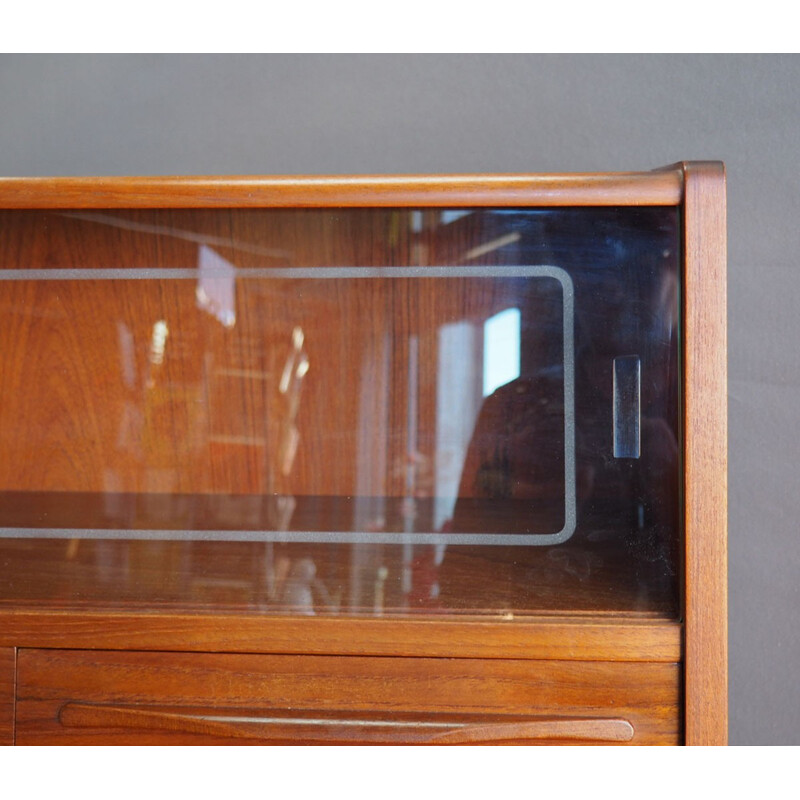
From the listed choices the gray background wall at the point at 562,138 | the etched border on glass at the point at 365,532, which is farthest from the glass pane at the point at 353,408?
the gray background wall at the point at 562,138

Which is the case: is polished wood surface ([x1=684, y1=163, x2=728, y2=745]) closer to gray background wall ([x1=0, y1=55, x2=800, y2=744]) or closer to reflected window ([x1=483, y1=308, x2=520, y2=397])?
reflected window ([x1=483, y1=308, x2=520, y2=397])

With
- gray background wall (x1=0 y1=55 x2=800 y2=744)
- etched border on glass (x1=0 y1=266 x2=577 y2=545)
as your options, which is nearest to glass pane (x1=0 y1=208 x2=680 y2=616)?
etched border on glass (x1=0 y1=266 x2=577 y2=545)

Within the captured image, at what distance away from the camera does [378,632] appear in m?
0.47

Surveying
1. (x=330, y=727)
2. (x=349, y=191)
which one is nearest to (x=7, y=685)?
(x=330, y=727)

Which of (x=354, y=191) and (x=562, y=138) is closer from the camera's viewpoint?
(x=354, y=191)

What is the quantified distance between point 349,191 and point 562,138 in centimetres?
43

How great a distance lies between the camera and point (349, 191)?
1.53ft

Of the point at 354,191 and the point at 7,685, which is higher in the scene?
the point at 354,191

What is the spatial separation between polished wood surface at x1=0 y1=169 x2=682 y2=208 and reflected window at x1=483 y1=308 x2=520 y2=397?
3.2 inches

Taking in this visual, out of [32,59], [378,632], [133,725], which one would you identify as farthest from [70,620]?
[32,59]

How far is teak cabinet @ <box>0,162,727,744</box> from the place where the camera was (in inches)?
18.1

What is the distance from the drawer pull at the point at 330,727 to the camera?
462mm

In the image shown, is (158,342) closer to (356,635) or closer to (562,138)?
(356,635)

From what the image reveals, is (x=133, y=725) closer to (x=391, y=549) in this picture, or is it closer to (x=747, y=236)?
(x=391, y=549)
